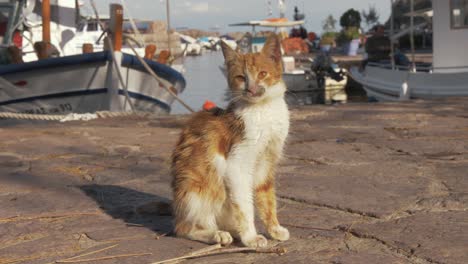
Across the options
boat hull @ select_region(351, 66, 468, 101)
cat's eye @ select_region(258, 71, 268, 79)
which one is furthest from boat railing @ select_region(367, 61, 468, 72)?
cat's eye @ select_region(258, 71, 268, 79)

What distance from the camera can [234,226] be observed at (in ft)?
10.8

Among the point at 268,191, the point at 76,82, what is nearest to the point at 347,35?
the point at 76,82

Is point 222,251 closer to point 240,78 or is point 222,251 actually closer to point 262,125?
point 262,125

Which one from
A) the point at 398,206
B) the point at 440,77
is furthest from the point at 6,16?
the point at 398,206

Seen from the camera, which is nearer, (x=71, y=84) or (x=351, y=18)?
(x=71, y=84)

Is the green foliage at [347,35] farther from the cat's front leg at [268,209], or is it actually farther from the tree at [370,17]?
the cat's front leg at [268,209]

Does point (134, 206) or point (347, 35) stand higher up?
point (347, 35)

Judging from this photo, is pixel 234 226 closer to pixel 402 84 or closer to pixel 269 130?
pixel 269 130

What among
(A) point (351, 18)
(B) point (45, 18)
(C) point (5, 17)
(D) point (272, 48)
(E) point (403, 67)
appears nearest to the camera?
(D) point (272, 48)

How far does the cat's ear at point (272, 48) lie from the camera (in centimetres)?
326

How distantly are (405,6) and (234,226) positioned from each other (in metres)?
16.3

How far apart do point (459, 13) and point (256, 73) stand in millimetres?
13598

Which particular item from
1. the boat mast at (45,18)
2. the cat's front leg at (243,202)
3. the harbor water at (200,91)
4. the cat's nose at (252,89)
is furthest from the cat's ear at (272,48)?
the harbor water at (200,91)

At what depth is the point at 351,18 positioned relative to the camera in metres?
52.7
